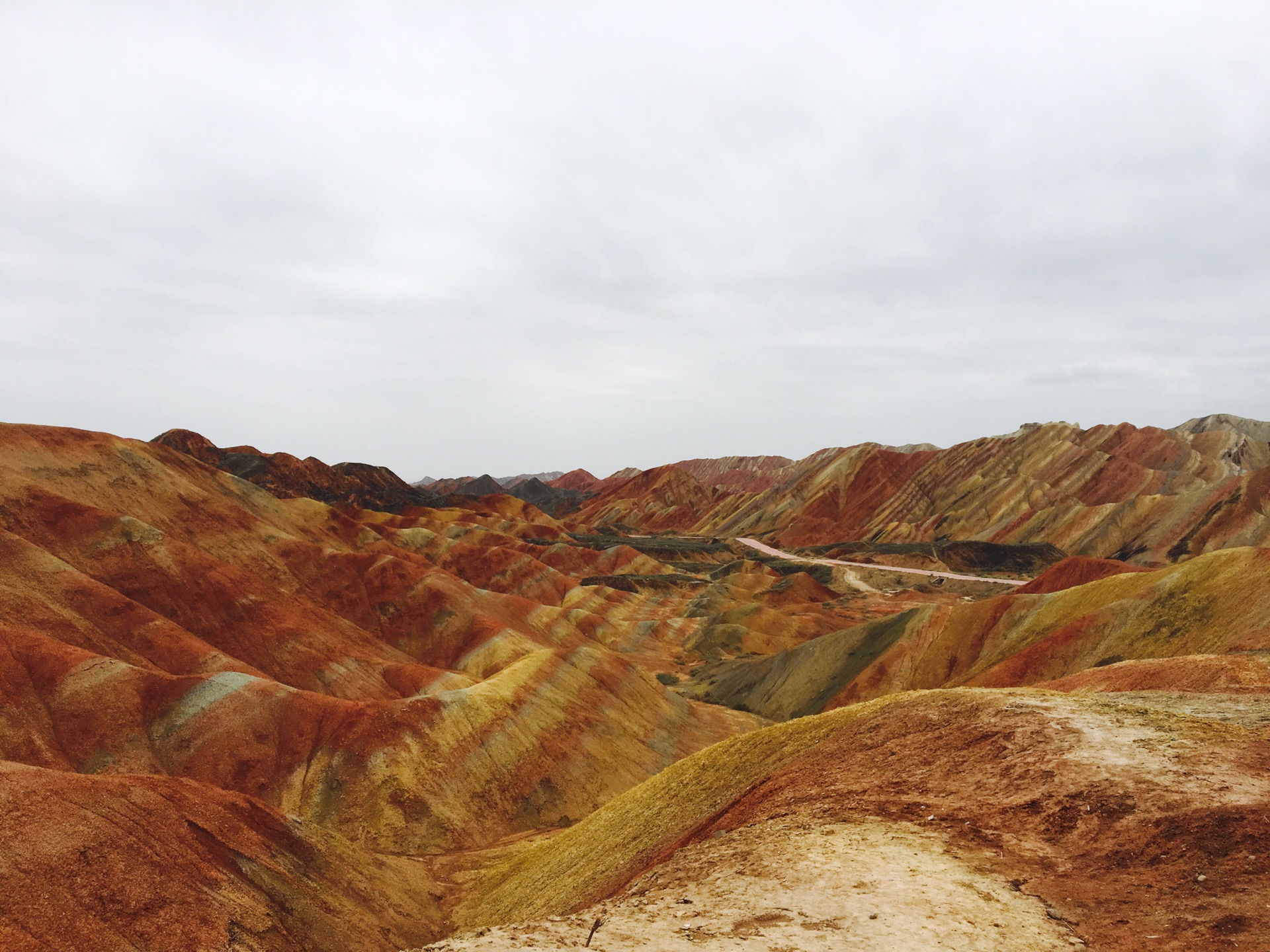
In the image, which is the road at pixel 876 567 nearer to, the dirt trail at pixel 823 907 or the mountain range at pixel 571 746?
the mountain range at pixel 571 746

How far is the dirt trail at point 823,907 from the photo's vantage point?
10938mm

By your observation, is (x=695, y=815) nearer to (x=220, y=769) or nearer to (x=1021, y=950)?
Answer: (x=1021, y=950)

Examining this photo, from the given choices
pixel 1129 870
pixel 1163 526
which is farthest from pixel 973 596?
pixel 1129 870

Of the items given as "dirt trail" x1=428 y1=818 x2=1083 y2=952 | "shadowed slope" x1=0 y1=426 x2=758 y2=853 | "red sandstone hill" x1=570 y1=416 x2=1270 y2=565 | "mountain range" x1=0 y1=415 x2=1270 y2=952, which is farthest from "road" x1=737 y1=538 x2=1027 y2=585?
"dirt trail" x1=428 y1=818 x2=1083 y2=952

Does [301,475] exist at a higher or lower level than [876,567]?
higher

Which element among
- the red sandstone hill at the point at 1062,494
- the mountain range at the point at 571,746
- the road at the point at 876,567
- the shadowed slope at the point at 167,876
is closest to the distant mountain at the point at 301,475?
the mountain range at the point at 571,746

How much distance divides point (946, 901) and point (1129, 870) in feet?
11.0

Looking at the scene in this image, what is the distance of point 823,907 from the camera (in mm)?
12125

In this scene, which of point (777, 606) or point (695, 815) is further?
point (777, 606)

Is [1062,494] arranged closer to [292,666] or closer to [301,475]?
[292,666]

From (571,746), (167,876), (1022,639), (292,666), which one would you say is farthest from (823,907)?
(292,666)

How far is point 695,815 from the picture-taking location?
2259 cm

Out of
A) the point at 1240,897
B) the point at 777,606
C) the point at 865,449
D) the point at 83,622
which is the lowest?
the point at 777,606

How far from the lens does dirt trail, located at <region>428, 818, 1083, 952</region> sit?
1094cm
